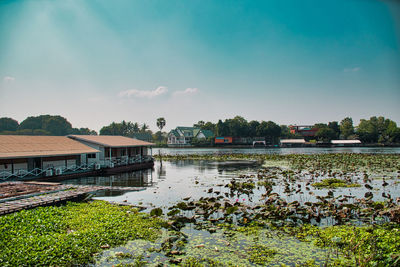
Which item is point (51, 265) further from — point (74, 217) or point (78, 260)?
point (74, 217)

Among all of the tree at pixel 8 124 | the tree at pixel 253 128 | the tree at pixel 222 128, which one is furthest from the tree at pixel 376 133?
the tree at pixel 8 124

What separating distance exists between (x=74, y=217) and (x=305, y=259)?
9.64 m

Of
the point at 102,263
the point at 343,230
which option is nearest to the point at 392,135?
the point at 343,230

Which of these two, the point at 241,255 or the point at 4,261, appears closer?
the point at 4,261

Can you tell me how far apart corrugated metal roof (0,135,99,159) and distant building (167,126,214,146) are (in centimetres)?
8621

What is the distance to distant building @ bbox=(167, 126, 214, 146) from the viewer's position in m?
117

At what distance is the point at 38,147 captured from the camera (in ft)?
83.4

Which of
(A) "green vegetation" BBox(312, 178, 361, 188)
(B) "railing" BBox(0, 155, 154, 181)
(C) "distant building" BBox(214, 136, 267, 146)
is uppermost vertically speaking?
(C) "distant building" BBox(214, 136, 267, 146)

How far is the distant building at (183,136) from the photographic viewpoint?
11738cm

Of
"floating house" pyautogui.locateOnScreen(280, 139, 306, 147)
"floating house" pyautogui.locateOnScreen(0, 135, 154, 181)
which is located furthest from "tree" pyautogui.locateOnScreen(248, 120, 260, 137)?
"floating house" pyautogui.locateOnScreen(0, 135, 154, 181)

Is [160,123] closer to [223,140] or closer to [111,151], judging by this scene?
[223,140]

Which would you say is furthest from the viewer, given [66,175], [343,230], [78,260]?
[66,175]

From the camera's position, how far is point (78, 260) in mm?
7988

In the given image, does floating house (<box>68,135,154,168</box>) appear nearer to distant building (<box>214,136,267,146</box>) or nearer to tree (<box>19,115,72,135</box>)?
distant building (<box>214,136,267,146</box>)
